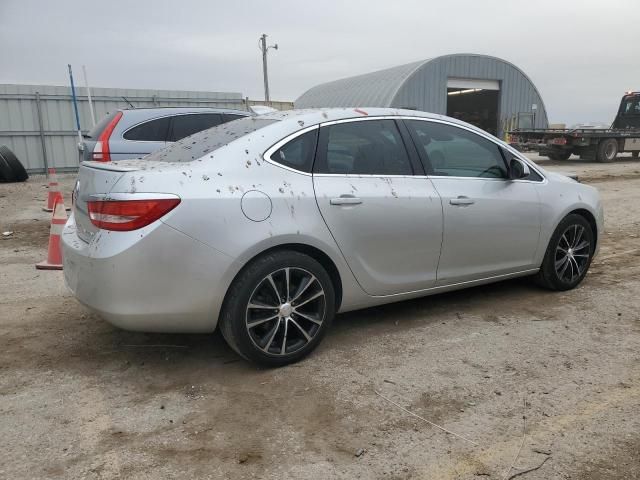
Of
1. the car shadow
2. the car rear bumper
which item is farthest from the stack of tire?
the car rear bumper

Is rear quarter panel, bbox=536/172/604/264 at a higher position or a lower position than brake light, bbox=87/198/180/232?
lower

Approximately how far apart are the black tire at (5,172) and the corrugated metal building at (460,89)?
17.1 metres

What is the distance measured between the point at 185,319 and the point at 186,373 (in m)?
0.44

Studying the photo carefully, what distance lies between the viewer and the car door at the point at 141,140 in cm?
771

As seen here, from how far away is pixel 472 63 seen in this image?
28.1 meters

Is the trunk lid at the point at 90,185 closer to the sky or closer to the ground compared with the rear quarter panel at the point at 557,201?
closer to the sky

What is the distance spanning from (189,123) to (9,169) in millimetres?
7988

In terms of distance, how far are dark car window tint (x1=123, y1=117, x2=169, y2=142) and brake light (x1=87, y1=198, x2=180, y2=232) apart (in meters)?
5.32

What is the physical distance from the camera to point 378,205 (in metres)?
3.53

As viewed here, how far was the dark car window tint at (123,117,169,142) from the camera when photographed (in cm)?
784

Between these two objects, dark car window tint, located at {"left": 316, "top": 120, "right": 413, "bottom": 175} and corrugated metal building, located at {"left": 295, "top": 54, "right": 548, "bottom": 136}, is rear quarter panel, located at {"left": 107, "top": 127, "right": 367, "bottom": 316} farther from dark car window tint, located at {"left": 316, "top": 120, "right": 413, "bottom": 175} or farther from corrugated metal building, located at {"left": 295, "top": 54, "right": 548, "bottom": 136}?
corrugated metal building, located at {"left": 295, "top": 54, "right": 548, "bottom": 136}

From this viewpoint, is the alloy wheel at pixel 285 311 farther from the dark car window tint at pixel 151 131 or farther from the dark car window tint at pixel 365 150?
the dark car window tint at pixel 151 131

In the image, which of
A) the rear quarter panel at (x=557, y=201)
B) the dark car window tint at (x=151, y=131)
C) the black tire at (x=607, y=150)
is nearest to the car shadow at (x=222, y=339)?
the rear quarter panel at (x=557, y=201)

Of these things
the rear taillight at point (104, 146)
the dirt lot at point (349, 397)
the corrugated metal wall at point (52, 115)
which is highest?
the corrugated metal wall at point (52, 115)
